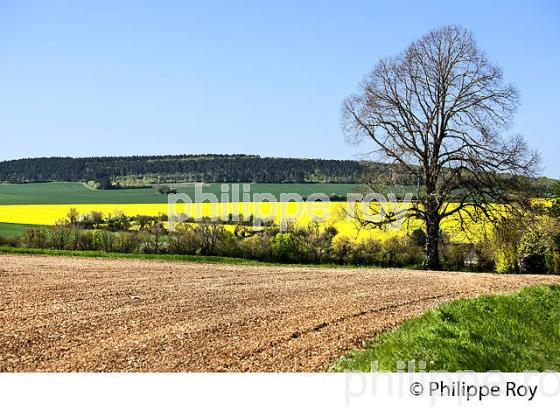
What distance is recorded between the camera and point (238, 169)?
271 feet

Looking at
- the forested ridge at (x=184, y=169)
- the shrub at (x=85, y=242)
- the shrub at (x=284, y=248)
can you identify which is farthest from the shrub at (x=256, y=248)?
the forested ridge at (x=184, y=169)

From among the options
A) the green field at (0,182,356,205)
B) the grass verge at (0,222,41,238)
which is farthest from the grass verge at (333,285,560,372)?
the green field at (0,182,356,205)

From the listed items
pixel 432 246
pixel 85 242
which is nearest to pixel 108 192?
pixel 85 242

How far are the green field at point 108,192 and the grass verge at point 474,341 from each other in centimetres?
4942

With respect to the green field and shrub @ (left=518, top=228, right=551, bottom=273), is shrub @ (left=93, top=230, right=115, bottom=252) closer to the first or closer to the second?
shrub @ (left=518, top=228, right=551, bottom=273)

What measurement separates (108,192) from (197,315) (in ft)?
218

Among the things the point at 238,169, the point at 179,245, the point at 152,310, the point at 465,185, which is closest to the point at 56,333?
the point at 152,310

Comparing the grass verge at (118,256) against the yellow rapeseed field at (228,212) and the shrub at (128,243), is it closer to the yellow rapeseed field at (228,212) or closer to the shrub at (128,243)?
the shrub at (128,243)

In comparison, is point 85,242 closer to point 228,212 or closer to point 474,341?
point 228,212

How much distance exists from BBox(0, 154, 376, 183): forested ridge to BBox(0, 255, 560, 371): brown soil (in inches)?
2278

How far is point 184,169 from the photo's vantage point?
8544 cm

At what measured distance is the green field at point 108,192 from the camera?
65.5 m

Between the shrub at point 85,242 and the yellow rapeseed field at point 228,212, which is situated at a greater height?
the yellow rapeseed field at point 228,212

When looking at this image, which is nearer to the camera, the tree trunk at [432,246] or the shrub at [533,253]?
the tree trunk at [432,246]
